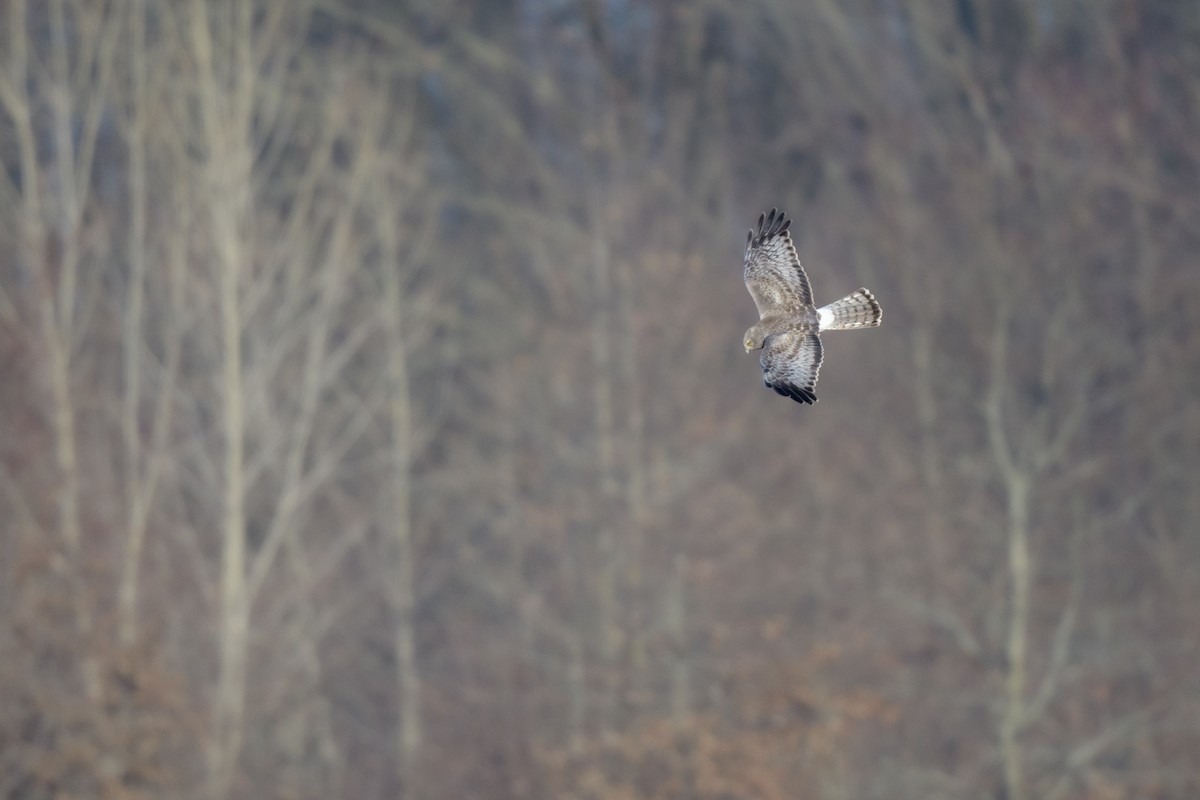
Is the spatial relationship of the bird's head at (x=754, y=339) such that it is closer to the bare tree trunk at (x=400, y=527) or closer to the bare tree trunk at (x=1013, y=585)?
the bare tree trunk at (x=1013, y=585)

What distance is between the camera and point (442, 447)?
29.9 m

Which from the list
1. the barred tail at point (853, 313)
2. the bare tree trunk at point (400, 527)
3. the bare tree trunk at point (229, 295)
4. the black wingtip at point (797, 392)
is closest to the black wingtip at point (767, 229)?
the barred tail at point (853, 313)

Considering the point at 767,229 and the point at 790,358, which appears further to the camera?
the point at 767,229

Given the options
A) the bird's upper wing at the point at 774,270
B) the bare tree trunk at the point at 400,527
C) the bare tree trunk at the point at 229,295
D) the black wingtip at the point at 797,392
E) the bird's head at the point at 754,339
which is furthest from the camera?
the bare tree trunk at the point at 400,527

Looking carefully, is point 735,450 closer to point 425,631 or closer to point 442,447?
point 425,631

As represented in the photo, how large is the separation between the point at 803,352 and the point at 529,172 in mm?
19631

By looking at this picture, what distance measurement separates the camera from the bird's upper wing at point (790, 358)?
7918 millimetres

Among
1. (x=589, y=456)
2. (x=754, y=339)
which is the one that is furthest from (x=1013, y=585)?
(x=754, y=339)

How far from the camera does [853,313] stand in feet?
26.2

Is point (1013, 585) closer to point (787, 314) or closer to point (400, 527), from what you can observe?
point (400, 527)

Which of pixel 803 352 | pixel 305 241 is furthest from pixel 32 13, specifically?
pixel 803 352

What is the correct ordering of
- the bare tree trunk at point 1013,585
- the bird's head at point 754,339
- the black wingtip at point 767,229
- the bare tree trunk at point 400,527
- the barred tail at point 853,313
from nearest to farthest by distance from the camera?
1. the barred tail at point 853,313
2. the bird's head at point 754,339
3. the black wingtip at point 767,229
4. the bare tree trunk at point 1013,585
5. the bare tree trunk at point 400,527

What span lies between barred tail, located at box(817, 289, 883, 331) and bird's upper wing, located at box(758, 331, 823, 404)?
10cm

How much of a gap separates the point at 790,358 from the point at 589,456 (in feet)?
41.6
